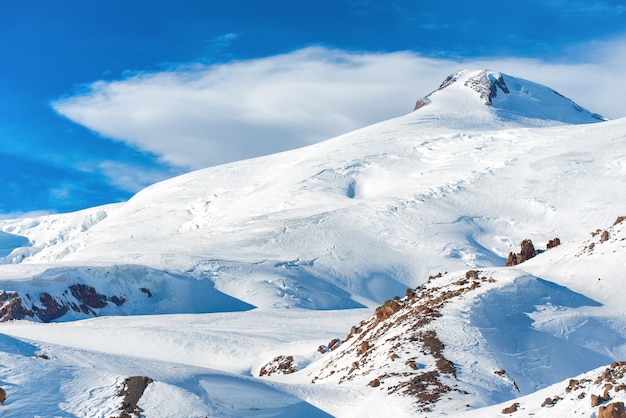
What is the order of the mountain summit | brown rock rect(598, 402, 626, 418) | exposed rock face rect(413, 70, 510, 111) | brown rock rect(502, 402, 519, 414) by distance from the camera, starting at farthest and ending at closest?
exposed rock face rect(413, 70, 510, 111) < the mountain summit < brown rock rect(502, 402, 519, 414) < brown rock rect(598, 402, 626, 418)

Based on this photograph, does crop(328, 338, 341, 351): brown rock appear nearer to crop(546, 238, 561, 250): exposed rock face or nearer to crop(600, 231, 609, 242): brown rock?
crop(600, 231, 609, 242): brown rock

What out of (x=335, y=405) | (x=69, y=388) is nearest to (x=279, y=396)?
(x=335, y=405)

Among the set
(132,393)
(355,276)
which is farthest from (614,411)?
(355,276)

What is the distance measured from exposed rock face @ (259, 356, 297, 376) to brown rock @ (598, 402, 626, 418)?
2189cm

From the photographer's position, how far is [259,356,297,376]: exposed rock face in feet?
122

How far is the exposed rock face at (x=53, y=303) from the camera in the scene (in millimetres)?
66562

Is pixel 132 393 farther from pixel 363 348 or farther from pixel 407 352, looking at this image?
pixel 363 348

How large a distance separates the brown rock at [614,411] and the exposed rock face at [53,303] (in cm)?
5674

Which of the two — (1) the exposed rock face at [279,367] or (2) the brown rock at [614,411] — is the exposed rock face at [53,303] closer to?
(1) the exposed rock face at [279,367]

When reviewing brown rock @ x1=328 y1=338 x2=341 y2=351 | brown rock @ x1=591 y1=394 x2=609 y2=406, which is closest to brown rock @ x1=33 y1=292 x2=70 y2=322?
brown rock @ x1=328 y1=338 x2=341 y2=351

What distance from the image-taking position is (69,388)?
20906 millimetres

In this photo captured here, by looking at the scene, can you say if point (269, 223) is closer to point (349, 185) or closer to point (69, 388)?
point (349, 185)

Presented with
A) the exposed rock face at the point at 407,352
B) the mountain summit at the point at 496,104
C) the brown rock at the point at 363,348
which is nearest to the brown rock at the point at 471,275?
the exposed rock face at the point at 407,352

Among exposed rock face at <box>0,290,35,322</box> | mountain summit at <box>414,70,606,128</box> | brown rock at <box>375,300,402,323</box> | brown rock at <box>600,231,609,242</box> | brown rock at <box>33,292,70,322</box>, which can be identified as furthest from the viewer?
mountain summit at <box>414,70,606,128</box>
